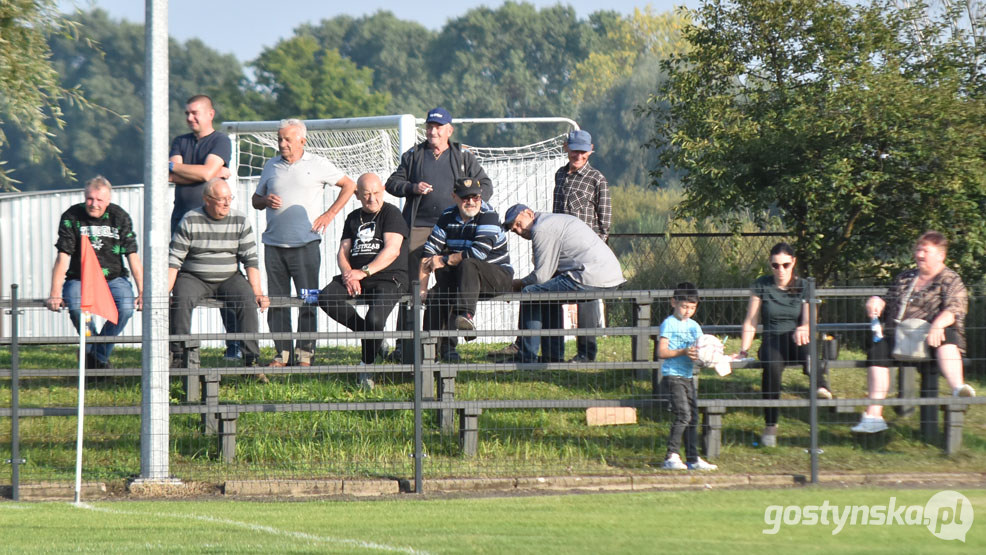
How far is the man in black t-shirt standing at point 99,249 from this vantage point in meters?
10.4

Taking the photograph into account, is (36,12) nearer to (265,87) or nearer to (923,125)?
(923,125)

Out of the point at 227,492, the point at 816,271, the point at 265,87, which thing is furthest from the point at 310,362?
the point at 265,87

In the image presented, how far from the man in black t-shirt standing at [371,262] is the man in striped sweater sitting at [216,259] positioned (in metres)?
0.72

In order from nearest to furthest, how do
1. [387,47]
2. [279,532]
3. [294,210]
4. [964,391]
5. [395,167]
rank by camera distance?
1. [279,532]
2. [964,391]
3. [294,210]
4. [395,167]
5. [387,47]

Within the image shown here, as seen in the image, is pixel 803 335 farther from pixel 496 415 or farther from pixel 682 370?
pixel 496 415

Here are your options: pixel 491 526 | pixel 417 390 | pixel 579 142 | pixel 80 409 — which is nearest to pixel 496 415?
pixel 417 390

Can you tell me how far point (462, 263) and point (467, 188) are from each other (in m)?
0.76

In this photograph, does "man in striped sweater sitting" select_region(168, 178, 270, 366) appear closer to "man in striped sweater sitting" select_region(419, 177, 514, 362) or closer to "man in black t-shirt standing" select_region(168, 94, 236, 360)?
"man in black t-shirt standing" select_region(168, 94, 236, 360)

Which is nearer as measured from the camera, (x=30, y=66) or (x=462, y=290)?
(x=462, y=290)

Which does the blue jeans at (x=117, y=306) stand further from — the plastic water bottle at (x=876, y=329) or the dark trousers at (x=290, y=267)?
the plastic water bottle at (x=876, y=329)

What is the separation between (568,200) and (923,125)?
12.0 ft

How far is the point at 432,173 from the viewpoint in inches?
438

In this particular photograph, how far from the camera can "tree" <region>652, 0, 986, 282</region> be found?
11422mm

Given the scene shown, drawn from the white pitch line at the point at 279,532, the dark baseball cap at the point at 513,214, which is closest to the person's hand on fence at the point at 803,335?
the dark baseball cap at the point at 513,214
